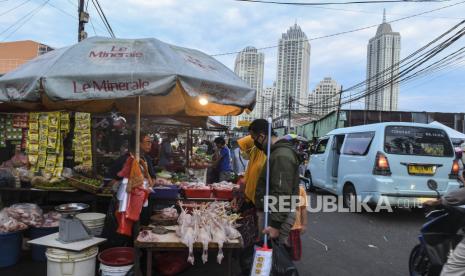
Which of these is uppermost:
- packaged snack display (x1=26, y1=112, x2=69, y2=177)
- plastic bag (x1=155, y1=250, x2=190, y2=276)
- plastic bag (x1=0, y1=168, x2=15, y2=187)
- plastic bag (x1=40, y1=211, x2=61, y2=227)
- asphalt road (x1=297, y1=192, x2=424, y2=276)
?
packaged snack display (x1=26, y1=112, x2=69, y2=177)

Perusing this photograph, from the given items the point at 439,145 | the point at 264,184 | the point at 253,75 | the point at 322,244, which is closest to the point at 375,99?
the point at 253,75

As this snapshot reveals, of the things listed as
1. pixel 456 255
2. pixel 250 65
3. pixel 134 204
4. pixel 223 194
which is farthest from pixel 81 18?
pixel 250 65

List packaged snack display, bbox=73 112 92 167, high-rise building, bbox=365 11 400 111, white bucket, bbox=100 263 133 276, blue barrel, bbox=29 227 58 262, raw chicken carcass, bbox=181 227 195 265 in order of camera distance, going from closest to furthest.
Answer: raw chicken carcass, bbox=181 227 195 265 → white bucket, bbox=100 263 133 276 → blue barrel, bbox=29 227 58 262 → packaged snack display, bbox=73 112 92 167 → high-rise building, bbox=365 11 400 111

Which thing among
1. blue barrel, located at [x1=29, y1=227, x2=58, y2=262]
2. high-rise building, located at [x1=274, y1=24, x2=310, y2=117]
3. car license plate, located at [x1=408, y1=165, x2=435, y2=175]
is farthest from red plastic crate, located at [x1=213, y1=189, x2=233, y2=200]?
high-rise building, located at [x1=274, y1=24, x2=310, y2=117]

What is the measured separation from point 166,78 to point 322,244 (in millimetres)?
4397

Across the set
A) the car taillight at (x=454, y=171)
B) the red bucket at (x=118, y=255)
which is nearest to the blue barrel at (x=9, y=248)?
the red bucket at (x=118, y=255)

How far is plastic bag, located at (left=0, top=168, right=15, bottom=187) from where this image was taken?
18.7 ft

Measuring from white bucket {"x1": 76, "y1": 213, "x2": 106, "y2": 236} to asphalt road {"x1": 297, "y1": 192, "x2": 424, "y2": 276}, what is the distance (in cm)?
288

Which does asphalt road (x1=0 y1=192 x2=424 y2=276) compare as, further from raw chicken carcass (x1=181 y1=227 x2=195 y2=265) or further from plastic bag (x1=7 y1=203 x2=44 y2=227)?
raw chicken carcass (x1=181 y1=227 x2=195 y2=265)

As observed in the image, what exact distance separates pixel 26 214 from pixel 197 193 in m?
2.43

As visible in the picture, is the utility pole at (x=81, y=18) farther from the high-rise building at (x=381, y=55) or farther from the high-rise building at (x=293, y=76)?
the high-rise building at (x=293, y=76)

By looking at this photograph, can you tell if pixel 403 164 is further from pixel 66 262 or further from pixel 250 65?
pixel 250 65

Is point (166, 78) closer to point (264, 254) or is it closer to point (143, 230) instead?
point (143, 230)

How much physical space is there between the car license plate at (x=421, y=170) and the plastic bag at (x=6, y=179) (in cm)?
764
